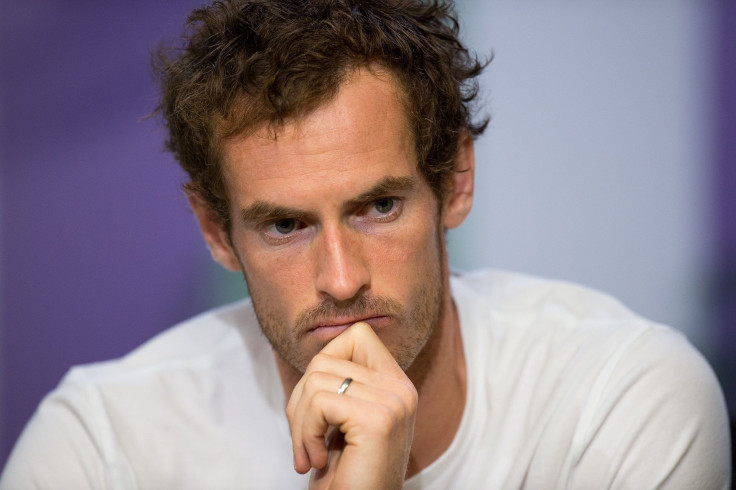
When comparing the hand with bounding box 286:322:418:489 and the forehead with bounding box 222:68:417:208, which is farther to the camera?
the forehead with bounding box 222:68:417:208

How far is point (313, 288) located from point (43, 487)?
83 centimetres

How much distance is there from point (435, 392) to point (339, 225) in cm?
55

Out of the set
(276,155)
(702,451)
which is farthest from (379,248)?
(702,451)

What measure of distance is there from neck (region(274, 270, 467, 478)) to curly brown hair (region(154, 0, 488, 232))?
1.17ft

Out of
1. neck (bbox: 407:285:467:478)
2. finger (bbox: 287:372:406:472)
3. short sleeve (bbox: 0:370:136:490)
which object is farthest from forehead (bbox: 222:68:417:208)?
short sleeve (bbox: 0:370:136:490)

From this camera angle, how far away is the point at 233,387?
197 cm

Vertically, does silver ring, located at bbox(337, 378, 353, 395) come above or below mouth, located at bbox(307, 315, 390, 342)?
below

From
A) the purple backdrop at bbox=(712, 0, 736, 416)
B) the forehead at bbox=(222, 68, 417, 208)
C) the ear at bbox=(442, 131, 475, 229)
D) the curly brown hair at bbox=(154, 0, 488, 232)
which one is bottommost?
the purple backdrop at bbox=(712, 0, 736, 416)

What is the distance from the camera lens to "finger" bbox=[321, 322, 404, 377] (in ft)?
4.79

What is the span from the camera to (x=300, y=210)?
59.2 inches

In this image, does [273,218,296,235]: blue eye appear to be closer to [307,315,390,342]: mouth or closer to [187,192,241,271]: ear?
[307,315,390,342]: mouth

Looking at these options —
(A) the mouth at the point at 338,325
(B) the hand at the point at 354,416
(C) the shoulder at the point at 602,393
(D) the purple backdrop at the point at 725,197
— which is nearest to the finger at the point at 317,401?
(B) the hand at the point at 354,416

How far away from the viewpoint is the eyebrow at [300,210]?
151cm

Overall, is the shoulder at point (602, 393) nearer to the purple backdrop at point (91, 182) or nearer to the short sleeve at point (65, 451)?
the short sleeve at point (65, 451)
